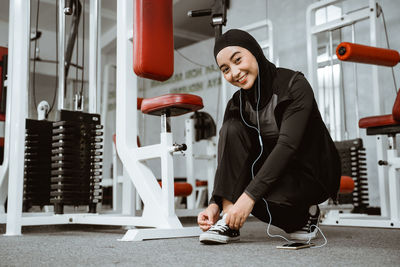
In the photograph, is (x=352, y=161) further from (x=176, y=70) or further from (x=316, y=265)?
(x=176, y=70)

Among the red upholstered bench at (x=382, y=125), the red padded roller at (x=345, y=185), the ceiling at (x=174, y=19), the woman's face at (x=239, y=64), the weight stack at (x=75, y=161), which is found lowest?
the red padded roller at (x=345, y=185)

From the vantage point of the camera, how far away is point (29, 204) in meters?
2.31

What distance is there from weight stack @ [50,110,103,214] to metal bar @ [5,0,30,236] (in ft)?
1.01

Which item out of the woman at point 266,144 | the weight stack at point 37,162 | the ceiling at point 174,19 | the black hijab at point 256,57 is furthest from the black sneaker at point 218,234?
the ceiling at point 174,19

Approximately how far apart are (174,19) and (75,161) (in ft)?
15.5

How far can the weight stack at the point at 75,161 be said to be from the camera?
2145 millimetres

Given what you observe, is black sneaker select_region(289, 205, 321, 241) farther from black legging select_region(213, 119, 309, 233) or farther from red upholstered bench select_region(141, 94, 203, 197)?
red upholstered bench select_region(141, 94, 203, 197)

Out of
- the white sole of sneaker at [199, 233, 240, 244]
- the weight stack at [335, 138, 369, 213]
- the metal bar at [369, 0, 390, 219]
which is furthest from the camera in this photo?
the weight stack at [335, 138, 369, 213]

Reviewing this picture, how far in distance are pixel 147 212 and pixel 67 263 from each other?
2.62ft

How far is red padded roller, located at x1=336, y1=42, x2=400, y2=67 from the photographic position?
2.00 meters

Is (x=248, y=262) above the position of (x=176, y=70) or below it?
below

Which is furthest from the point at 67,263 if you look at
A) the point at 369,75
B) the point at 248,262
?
the point at 369,75

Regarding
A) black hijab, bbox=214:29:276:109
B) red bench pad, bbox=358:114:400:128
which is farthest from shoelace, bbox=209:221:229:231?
red bench pad, bbox=358:114:400:128

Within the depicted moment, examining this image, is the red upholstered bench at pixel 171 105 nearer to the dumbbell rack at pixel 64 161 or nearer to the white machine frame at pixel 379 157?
the dumbbell rack at pixel 64 161
